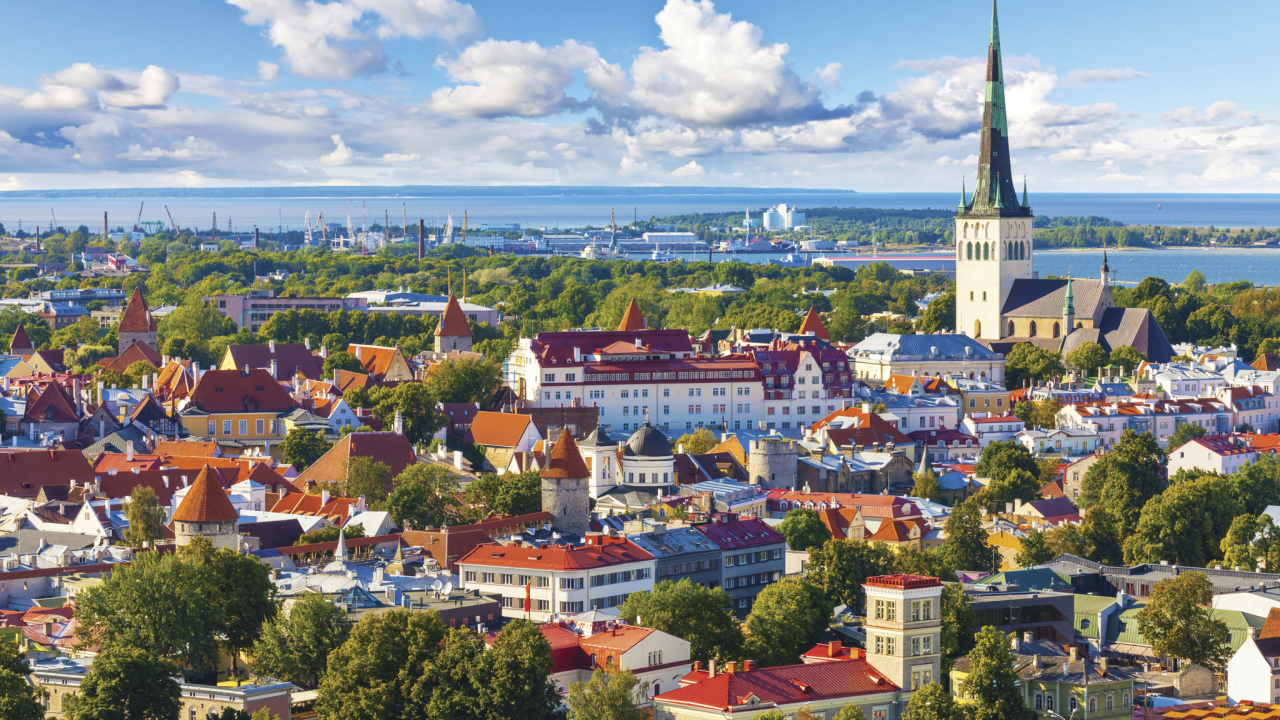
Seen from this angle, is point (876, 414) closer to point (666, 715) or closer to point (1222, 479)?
point (1222, 479)

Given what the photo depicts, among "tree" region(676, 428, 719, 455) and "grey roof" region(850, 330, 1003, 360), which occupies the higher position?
"grey roof" region(850, 330, 1003, 360)

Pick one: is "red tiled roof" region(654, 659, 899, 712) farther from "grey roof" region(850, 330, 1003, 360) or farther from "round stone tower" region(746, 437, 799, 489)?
"grey roof" region(850, 330, 1003, 360)

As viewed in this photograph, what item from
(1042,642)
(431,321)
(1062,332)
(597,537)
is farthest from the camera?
(431,321)

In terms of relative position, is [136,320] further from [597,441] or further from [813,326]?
[597,441]

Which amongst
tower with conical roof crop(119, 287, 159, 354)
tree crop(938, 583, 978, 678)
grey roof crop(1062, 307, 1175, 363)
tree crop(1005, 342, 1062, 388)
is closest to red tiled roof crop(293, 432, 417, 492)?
tree crop(938, 583, 978, 678)

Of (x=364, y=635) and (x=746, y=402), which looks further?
(x=746, y=402)

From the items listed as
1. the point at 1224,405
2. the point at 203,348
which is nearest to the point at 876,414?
the point at 1224,405
